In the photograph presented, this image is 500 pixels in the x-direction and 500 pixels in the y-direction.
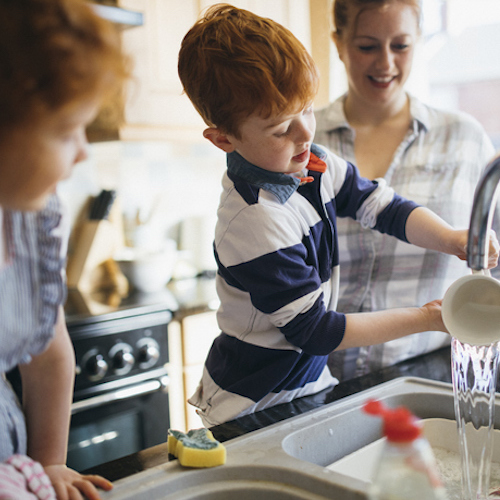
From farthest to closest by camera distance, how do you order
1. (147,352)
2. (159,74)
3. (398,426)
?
(159,74)
(147,352)
(398,426)

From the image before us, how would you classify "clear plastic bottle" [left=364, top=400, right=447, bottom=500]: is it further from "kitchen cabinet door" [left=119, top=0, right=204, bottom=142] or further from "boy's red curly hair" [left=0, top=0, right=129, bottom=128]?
"kitchen cabinet door" [left=119, top=0, right=204, bottom=142]

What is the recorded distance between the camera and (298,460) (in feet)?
2.39

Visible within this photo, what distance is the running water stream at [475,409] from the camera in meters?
0.82

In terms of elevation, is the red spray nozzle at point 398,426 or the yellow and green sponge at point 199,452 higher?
the red spray nozzle at point 398,426

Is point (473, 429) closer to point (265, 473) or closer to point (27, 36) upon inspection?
point (265, 473)

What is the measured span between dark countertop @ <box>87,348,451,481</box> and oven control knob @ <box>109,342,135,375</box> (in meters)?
1.10

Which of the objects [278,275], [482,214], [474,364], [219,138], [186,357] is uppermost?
[219,138]

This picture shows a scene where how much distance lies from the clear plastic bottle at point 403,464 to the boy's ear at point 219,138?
567mm

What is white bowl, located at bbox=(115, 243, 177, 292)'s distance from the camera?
242 centimetres

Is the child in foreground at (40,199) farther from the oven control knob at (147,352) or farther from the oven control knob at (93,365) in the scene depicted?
the oven control knob at (147,352)

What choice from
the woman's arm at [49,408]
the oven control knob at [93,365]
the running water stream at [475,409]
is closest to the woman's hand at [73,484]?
the woman's arm at [49,408]

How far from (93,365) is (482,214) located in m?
1.50

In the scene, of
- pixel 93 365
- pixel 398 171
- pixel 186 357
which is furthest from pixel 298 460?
pixel 186 357

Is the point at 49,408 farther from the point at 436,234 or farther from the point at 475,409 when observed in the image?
the point at 436,234
